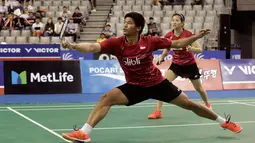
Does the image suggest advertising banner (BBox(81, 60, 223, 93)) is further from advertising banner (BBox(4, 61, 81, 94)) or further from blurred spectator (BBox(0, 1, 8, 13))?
blurred spectator (BBox(0, 1, 8, 13))

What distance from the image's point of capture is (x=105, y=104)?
6.77 meters

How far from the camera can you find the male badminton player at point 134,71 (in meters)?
6.69

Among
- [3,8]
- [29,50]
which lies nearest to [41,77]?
[29,50]

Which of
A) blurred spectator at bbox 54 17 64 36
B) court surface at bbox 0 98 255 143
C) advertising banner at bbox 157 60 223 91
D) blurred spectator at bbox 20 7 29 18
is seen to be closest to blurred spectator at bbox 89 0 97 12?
blurred spectator at bbox 20 7 29 18

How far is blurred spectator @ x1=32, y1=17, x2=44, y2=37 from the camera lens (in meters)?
21.6

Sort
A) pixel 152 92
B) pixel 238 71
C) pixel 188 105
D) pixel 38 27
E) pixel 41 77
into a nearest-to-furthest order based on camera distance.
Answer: pixel 152 92 < pixel 188 105 < pixel 41 77 < pixel 238 71 < pixel 38 27

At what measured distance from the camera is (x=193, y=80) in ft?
33.3

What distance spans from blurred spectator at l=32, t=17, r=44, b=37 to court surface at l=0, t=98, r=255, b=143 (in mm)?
9603

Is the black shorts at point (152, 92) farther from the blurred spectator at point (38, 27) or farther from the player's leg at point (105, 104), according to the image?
the blurred spectator at point (38, 27)

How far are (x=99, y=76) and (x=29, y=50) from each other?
5.92 meters

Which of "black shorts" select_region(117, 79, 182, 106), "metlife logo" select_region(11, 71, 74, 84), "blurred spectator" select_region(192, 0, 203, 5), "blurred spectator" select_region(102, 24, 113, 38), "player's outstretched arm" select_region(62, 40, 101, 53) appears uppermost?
"player's outstretched arm" select_region(62, 40, 101, 53)

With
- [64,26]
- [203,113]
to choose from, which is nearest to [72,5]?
[64,26]

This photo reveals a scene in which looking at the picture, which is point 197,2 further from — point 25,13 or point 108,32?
point 25,13

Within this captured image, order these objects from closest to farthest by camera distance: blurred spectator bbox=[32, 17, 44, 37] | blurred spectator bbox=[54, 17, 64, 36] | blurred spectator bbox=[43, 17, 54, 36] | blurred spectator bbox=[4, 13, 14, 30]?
blurred spectator bbox=[43, 17, 54, 36] → blurred spectator bbox=[32, 17, 44, 37] → blurred spectator bbox=[54, 17, 64, 36] → blurred spectator bbox=[4, 13, 14, 30]
